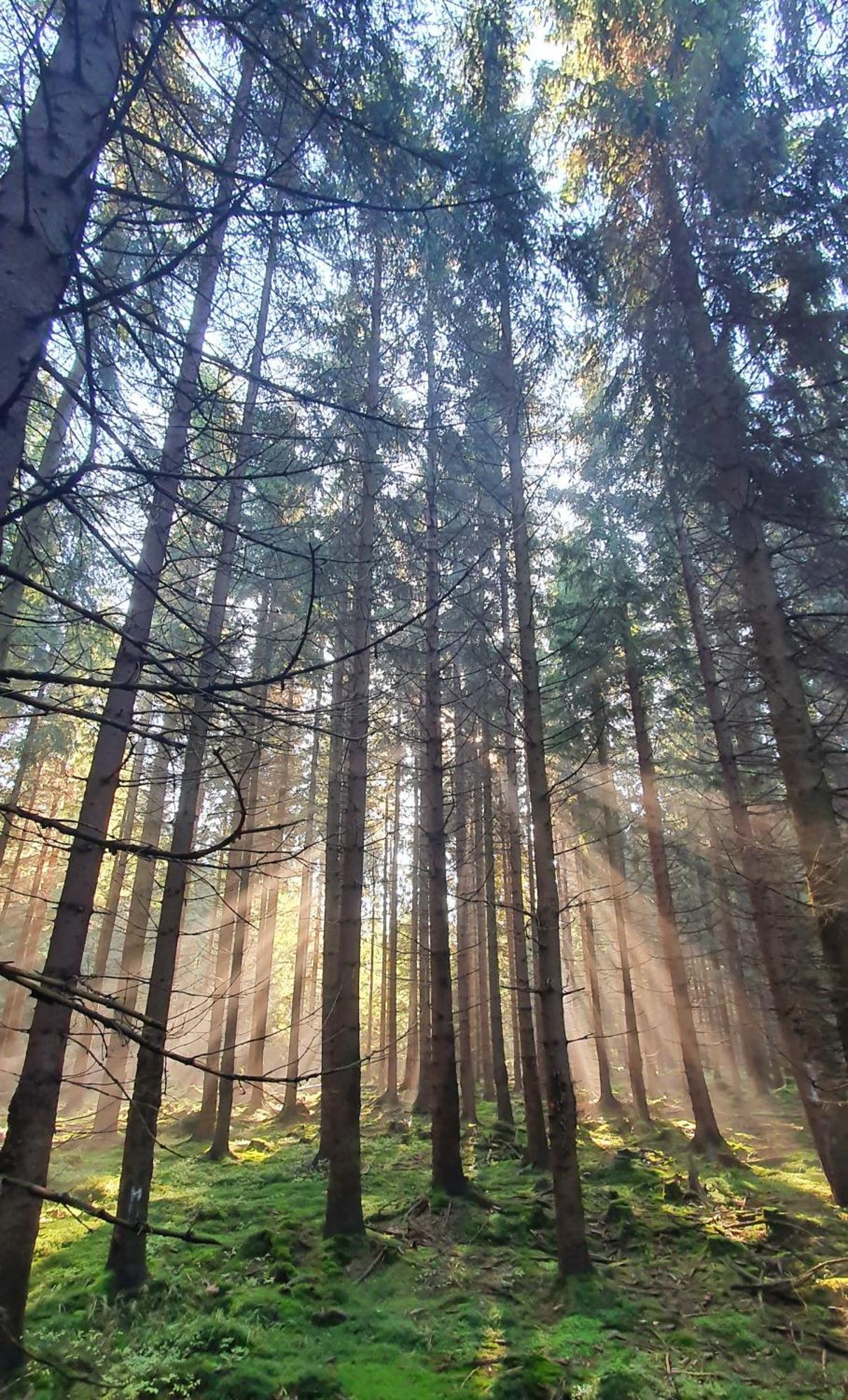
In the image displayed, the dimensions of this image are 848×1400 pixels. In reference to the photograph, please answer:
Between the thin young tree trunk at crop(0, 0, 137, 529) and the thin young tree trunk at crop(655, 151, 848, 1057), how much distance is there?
18.7 ft

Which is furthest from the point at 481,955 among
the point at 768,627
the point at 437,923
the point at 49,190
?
the point at 49,190

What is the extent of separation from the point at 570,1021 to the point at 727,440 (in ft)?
139

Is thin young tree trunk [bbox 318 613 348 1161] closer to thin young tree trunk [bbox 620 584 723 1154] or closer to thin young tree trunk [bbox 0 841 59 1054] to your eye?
thin young tree trunk [bbox 620 584 723 1154]

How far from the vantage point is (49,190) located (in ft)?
7.34

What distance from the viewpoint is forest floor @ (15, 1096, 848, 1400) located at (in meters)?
4.81

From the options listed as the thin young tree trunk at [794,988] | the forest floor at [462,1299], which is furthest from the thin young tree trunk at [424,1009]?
the thin young tree trunk at [794,988]

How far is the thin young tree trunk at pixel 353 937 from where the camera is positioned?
24.2 ft

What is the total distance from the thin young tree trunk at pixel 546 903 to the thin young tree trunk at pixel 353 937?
1898mm

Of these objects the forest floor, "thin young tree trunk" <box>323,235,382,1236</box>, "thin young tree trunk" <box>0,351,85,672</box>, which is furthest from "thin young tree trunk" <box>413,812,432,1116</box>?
"thin young tree trunk" <box>0,351,85,672</box>

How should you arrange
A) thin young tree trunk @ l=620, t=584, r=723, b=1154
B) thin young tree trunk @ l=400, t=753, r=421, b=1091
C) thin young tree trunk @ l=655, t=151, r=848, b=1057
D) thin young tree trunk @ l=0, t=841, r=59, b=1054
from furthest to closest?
thin young tree trunk @ l=0, t=841, r=59, b=1054
thin young tree trunk @ l=400, t=753, r=421, b=1091
thin young tree trunk @ l=620, t=584, r=723, b=1154
thin young tree trunk @ l=655, t=151, r=848, b=1057

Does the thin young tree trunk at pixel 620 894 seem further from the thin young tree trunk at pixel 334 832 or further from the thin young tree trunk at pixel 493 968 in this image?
the thin young tree trunk at pixel 334 832

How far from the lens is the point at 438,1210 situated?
8211mm

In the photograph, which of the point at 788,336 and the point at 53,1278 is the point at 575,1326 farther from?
the point at 788,336

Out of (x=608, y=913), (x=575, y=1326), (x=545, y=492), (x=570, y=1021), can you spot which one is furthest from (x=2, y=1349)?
(x=570, y=1021)
